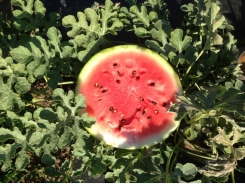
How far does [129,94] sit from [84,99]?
221 millimetres

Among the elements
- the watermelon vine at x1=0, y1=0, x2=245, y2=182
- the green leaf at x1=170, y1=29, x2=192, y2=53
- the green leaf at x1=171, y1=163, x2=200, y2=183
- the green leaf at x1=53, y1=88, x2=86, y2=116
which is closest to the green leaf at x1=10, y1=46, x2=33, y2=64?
the watermelon vine at x1=0, y1=0, x2=245, y2=182

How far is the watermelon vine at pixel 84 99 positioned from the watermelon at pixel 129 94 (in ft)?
0.23

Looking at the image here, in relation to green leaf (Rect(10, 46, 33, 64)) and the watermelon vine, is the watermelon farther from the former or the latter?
green leaf (Rect(10, 46, 33, 64))

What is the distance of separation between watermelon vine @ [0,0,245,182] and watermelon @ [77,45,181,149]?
71mm

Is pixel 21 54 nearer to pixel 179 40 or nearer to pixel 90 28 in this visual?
pixel 90 28

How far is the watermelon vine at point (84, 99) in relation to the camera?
156 cm

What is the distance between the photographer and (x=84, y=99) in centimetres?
158

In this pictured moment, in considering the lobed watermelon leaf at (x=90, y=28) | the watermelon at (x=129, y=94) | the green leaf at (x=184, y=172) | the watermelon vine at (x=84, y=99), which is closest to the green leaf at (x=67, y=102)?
the watermelon vine at (x=84, y=99)

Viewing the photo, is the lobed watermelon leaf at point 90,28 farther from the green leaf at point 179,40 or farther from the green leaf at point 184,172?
the green leaf at point 184,172

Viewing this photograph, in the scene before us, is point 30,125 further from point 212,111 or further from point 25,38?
point 212,111

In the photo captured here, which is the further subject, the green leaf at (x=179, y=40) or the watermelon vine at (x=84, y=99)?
the green leaf at (x=179, y=40)

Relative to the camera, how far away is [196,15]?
1.89 meters

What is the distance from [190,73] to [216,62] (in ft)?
0.47

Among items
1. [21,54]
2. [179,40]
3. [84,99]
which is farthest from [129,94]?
[21,54]
